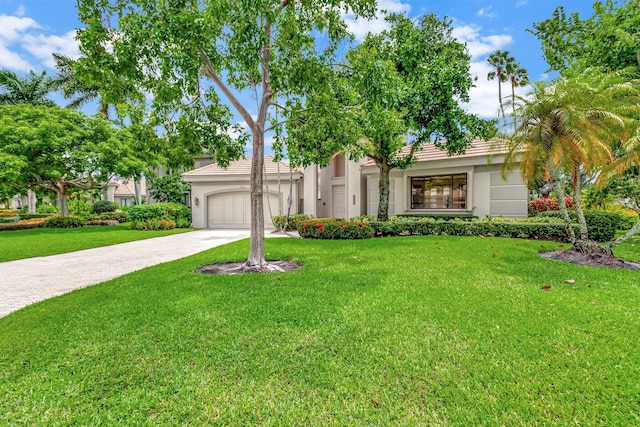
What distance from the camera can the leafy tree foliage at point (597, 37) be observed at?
992cm

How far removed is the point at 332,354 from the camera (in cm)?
300

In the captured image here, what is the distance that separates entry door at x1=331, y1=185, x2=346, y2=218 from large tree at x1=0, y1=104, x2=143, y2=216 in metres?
11.9

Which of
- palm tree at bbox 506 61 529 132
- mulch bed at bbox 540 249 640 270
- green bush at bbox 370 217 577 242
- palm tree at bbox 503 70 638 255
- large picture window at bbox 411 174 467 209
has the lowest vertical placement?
mulch bed at bbox 540 249 640 270

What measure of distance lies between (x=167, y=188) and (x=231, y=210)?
5768mm

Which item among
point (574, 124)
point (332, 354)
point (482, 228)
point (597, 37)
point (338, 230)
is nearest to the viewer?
point (332, 354)

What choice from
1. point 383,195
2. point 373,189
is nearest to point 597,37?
point 383,195

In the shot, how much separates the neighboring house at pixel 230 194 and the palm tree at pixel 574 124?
39.3 ft

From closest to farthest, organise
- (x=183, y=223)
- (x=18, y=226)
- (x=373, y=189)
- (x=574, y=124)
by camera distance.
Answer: (x=574, y=124) → (x=373, y=189) → (x=18, y=226) → (x=183, y=223)

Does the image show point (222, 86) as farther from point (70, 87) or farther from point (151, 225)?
point (70, 87)

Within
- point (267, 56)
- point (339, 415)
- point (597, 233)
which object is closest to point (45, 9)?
point (267, 56)

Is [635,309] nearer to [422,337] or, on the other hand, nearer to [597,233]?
[422,337]

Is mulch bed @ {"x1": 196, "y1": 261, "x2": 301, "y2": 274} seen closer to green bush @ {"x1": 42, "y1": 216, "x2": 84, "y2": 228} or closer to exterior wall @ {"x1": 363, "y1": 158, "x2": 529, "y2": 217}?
exterior wall @ {"x1": 363, "y1": 158, "x2": 529, "y2": 217}

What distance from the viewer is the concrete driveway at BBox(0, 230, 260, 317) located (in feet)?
17.8

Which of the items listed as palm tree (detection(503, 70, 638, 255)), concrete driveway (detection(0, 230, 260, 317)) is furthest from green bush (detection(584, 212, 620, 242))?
concrete driveway (detection(0, 230, 260, 317))
